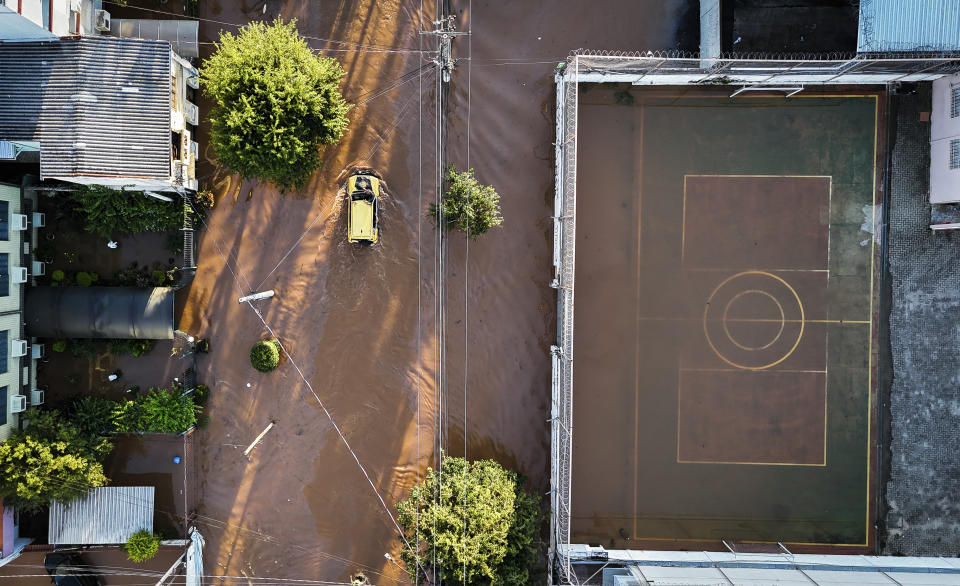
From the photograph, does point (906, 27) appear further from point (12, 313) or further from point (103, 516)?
point (103, 516)

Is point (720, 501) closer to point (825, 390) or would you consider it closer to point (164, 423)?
point (825, 390)

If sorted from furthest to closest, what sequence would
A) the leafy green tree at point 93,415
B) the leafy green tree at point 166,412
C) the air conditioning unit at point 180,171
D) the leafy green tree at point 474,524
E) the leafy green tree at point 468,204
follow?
1. the leafy green tree at point 93,415
2. the leafy green tree at point 166,412
3. the leafy green tree at point 468,204
4. the air conditioning unit at point 180,171
5. the leafy green tree at point 474,524

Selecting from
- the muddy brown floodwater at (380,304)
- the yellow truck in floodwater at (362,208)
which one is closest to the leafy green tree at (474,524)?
the muddy brown floodwater at (380,304)

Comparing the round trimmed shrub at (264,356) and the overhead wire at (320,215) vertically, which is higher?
the overhead wire at (320,215)

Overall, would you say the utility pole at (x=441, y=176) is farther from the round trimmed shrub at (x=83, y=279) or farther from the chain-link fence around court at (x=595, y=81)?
the round trimmed shrub at (x=83, y=279)

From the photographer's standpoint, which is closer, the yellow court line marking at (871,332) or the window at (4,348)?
the window at (4,348)

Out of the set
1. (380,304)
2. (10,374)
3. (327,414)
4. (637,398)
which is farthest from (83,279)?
(637,398)
